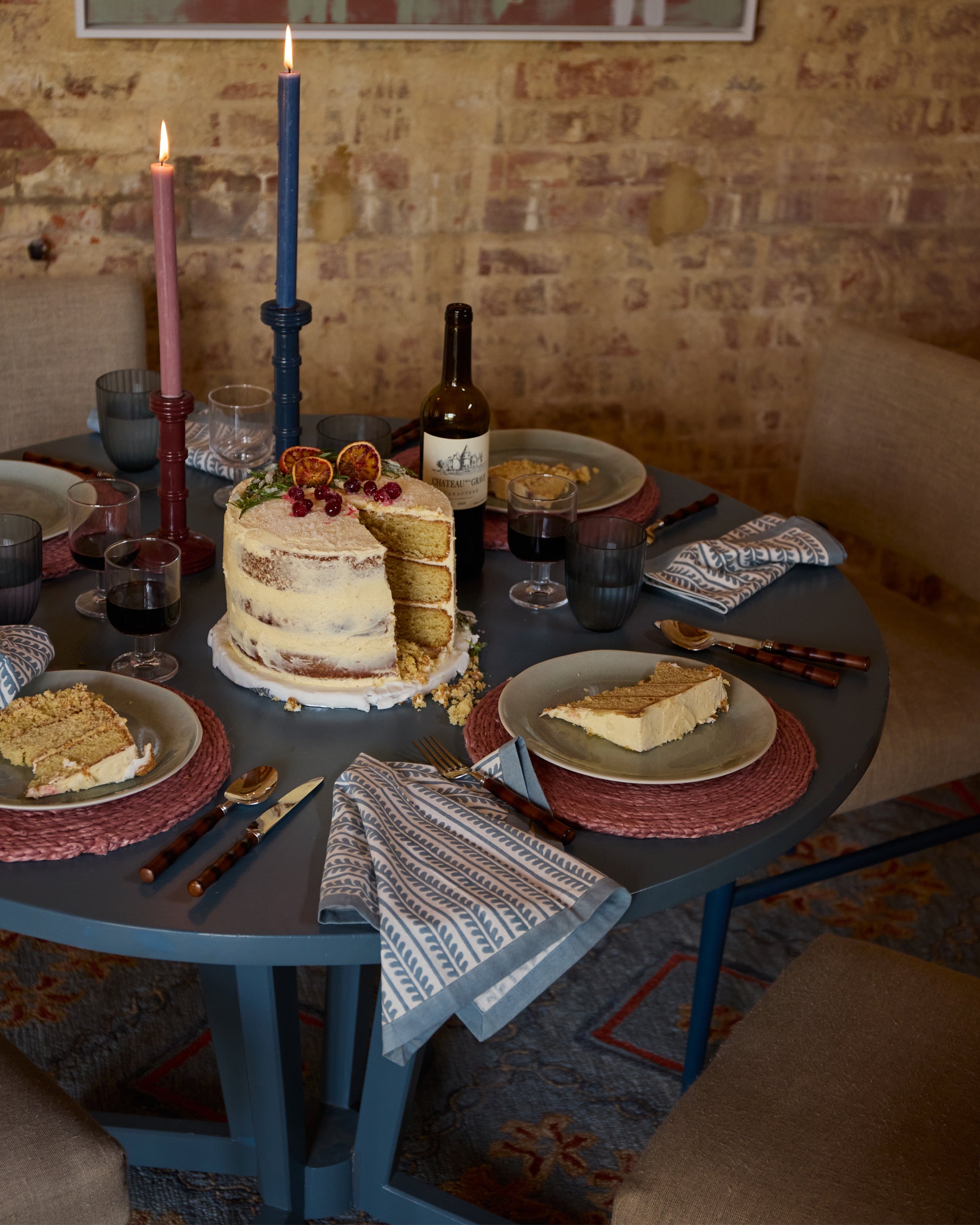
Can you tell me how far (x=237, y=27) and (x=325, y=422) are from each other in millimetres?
1123

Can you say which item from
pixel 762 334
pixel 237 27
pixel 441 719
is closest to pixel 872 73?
pixel 762 334

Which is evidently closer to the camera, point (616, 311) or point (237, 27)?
point (237, 27)

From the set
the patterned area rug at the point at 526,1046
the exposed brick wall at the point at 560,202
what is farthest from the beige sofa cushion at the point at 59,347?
the patterned area rug at the point at 526,1046

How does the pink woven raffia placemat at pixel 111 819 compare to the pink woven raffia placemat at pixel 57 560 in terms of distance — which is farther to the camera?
the pink woven raffia placemat at pixel 57 560

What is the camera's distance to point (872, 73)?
2.98 metres

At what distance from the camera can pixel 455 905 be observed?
1092 millimetres

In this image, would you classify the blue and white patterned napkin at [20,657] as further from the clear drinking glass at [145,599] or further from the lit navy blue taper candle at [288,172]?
the lit navy blue taper candle at [288,172]

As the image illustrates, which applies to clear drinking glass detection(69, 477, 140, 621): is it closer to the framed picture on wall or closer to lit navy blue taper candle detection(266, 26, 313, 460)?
lit navy blue taper candle detection(266, 26, 313, 460)

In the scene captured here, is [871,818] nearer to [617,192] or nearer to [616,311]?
[616,311]

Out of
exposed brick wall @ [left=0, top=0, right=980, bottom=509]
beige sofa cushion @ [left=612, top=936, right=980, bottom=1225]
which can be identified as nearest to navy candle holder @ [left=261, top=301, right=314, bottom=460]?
beige sofa cushion @ [left=612, top=936, right=980, bottom=1225]

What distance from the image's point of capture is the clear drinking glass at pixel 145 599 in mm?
1423

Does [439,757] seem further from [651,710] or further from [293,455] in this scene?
[293,455]

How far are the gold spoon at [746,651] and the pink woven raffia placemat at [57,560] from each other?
784 mm

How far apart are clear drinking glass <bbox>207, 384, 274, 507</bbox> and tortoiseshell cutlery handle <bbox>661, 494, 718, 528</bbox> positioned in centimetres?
62
